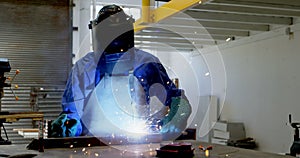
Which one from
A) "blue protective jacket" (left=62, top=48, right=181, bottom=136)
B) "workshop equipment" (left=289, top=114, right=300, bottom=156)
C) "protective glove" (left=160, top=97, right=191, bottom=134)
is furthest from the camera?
"workshop equipment" (left=289, top=114, right=300, bottom=156)

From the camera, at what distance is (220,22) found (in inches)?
284

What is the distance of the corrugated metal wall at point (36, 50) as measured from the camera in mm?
6906

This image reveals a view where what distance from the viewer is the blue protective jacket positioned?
9.42 feet

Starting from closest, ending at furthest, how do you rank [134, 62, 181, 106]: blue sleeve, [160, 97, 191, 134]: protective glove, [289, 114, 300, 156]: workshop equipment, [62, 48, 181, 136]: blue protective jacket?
[160, 97, 191, 134]: protective glove < [62, 48, 181, 136]: blue protective jacket < [134, 62, 181, 106]: blue sleeve < [289, 114, 300, 156]: workshop equipment

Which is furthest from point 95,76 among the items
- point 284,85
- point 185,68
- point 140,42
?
point 185,68

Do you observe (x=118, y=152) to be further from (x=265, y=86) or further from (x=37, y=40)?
(x=265, y=86)

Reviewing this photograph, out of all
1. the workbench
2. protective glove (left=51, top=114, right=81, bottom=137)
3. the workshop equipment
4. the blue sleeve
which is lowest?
the workshop equipment

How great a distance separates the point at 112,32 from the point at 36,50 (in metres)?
4.42

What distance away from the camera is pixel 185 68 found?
436 inches

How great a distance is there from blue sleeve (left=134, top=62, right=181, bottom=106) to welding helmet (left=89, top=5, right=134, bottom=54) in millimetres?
210

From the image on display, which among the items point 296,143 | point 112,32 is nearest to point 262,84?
point 296,143

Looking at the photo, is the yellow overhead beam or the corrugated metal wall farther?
the corrugated metal wall

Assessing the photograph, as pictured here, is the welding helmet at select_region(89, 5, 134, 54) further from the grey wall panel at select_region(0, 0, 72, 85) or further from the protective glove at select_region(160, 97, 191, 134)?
the grey wall panel at select_region(0, 0, 72, 85)

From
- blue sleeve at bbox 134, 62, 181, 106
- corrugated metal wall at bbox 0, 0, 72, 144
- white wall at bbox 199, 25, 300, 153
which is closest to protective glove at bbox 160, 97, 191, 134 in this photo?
blue sleeve at bbox 134, 62, 181, 106
